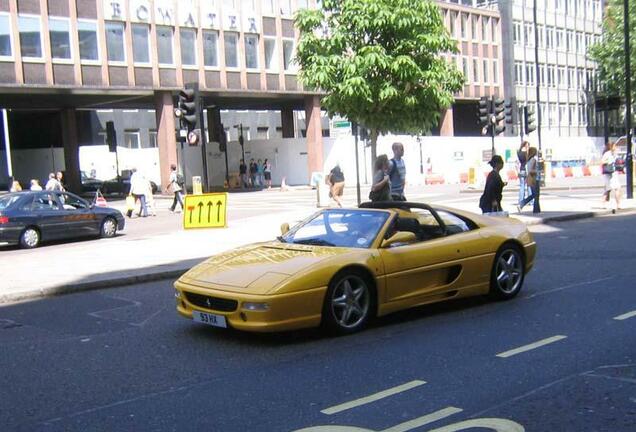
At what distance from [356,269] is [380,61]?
12350 mm

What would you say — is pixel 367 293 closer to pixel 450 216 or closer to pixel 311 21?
pixel 450 216

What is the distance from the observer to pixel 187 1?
43.1 metres

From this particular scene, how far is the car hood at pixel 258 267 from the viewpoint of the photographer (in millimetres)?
6953

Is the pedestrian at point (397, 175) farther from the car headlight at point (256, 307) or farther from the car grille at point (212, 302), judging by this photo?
the car headlight at point (256, 307)

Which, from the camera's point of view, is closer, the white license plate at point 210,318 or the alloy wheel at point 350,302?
the white license plate at point 210,318

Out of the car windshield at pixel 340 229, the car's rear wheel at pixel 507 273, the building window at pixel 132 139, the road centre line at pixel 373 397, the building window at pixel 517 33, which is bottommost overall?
the road centre line at pixel 373 397

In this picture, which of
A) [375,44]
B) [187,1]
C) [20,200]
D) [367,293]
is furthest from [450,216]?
[187,1]

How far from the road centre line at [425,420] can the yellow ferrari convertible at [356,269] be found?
2184mm

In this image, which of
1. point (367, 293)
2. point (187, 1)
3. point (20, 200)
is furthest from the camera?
point (187, 1)

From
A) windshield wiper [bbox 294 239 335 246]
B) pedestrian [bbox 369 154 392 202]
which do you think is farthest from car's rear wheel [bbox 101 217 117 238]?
windshield wiper [bbox 294 239 335 246]

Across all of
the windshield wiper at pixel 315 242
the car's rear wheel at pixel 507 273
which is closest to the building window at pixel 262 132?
the car's rear wheel at pixel 507 273

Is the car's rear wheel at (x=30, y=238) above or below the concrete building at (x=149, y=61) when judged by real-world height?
below

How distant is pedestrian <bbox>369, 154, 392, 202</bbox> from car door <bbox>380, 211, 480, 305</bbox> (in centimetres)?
458

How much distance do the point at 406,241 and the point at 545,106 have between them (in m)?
67.4
